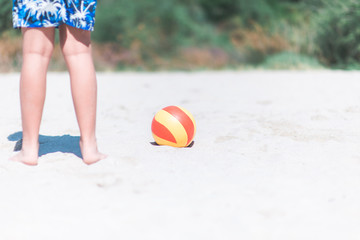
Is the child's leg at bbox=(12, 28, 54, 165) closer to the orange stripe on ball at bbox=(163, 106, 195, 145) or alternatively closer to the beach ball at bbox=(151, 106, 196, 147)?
the beach ball at bbox=(151, 106, 196, 147)

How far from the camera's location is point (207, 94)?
6207 millimetres

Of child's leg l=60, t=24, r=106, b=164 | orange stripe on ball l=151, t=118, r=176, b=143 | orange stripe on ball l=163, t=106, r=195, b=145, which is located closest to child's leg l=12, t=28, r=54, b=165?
child's leg l=60, t=24, r=106, b=164

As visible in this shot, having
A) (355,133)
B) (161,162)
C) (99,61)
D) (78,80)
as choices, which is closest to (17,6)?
(78,80)

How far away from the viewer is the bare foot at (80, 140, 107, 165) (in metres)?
3.06

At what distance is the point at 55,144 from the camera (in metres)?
3.62

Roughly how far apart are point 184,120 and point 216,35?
14.3 m

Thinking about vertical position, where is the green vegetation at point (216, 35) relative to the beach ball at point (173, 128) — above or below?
below

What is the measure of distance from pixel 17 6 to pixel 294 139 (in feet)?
6.95

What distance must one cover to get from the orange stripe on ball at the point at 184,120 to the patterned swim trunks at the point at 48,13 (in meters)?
Answer: 1.02

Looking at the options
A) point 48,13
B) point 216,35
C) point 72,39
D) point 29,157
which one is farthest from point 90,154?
point 216,35

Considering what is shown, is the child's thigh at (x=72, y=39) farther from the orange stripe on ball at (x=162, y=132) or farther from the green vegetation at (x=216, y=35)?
the green vegetation at (x=216, y=35)

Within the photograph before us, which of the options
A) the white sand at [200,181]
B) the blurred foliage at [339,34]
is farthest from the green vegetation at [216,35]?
the white sand at [200,181]

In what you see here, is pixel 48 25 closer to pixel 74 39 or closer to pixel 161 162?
pixel 74 39

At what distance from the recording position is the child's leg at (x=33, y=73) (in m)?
2.96
